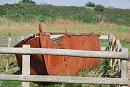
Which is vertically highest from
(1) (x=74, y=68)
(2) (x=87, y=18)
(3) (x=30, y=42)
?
(3) (x=30, y=42)

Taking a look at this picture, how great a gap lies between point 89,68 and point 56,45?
1.59m

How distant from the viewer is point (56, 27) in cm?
3722

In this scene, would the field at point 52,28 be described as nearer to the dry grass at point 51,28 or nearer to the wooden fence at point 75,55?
the dry grass at point 51,28

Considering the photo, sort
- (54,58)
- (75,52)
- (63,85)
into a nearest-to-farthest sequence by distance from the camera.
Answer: (75,52) → (63,85) → (54,58)

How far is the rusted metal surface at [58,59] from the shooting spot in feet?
32.5

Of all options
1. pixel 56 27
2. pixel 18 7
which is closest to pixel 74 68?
pixel 56 27

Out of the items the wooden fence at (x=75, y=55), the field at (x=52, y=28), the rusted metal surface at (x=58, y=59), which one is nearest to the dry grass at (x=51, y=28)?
the field at (x=52, y=28)

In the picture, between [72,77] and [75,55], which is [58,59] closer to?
[72,77]

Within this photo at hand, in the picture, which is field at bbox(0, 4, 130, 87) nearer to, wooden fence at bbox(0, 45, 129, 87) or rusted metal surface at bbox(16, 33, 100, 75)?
rusted metal surface at bbox(16, 33, 100, 75)

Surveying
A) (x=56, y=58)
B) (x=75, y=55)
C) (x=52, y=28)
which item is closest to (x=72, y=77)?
(x=75, y=55)

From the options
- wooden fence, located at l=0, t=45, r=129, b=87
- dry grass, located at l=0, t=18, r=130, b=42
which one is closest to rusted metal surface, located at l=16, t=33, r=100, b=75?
wooden fence, located at l=0, t=45, r=129, b=87

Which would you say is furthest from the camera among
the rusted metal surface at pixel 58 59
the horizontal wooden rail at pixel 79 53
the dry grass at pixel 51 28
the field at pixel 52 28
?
the dry grass at pixel 51 28

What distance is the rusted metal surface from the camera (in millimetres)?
9898

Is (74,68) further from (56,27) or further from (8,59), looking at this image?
(56,27)
